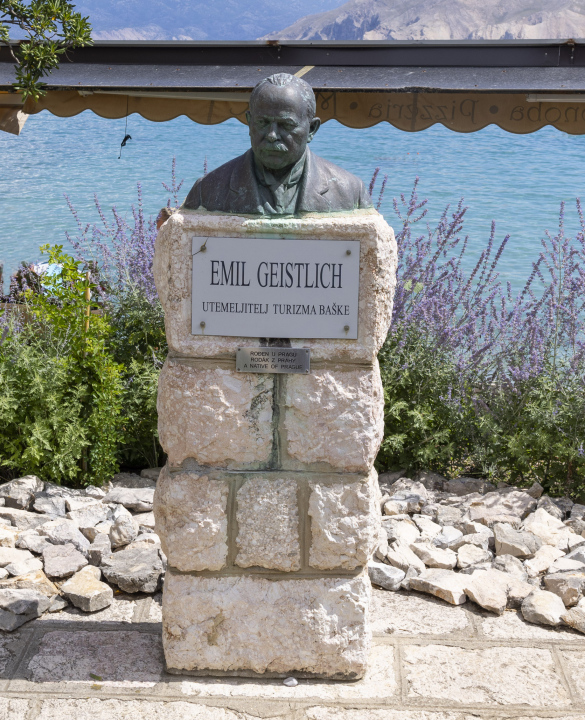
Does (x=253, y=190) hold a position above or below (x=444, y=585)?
above

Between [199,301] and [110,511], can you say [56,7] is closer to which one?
[199,301]

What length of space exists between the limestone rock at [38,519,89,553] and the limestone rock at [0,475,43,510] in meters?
0.29

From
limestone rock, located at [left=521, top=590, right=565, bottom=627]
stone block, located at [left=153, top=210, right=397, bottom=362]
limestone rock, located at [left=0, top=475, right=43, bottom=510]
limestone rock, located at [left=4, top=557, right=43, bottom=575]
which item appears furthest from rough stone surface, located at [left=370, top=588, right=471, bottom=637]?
limestone rock, located at [left=0, top=475, right=43, bottom=510]

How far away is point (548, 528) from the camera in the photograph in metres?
3.92

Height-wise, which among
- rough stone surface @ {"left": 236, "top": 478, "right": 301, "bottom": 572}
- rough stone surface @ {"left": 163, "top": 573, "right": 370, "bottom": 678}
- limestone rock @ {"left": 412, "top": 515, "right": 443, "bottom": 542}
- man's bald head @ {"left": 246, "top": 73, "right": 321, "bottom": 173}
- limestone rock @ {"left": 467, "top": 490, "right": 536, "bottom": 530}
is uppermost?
man's bald head @ {"left": 246, "top": 73, "right": 321, "bottom": 173}

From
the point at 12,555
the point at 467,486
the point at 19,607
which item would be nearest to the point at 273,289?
the point at 19,607

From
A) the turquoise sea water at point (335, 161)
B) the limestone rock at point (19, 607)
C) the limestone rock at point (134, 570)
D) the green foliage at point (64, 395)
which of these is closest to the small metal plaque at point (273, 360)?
the limestone rock at point (134, 570)

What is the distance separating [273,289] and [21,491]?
218 centimetres

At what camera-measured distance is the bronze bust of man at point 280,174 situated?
7.91 ft

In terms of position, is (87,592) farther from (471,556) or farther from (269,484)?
(471,556)

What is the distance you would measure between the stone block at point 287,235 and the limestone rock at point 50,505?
1.78 m

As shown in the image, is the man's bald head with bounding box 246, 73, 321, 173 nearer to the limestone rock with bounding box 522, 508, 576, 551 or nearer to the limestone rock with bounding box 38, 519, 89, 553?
the limestone rock with bounding box 38, 519, 89, 553

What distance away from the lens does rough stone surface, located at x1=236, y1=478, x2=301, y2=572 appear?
2715 mm

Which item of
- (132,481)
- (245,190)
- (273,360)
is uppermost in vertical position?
(245,190)
